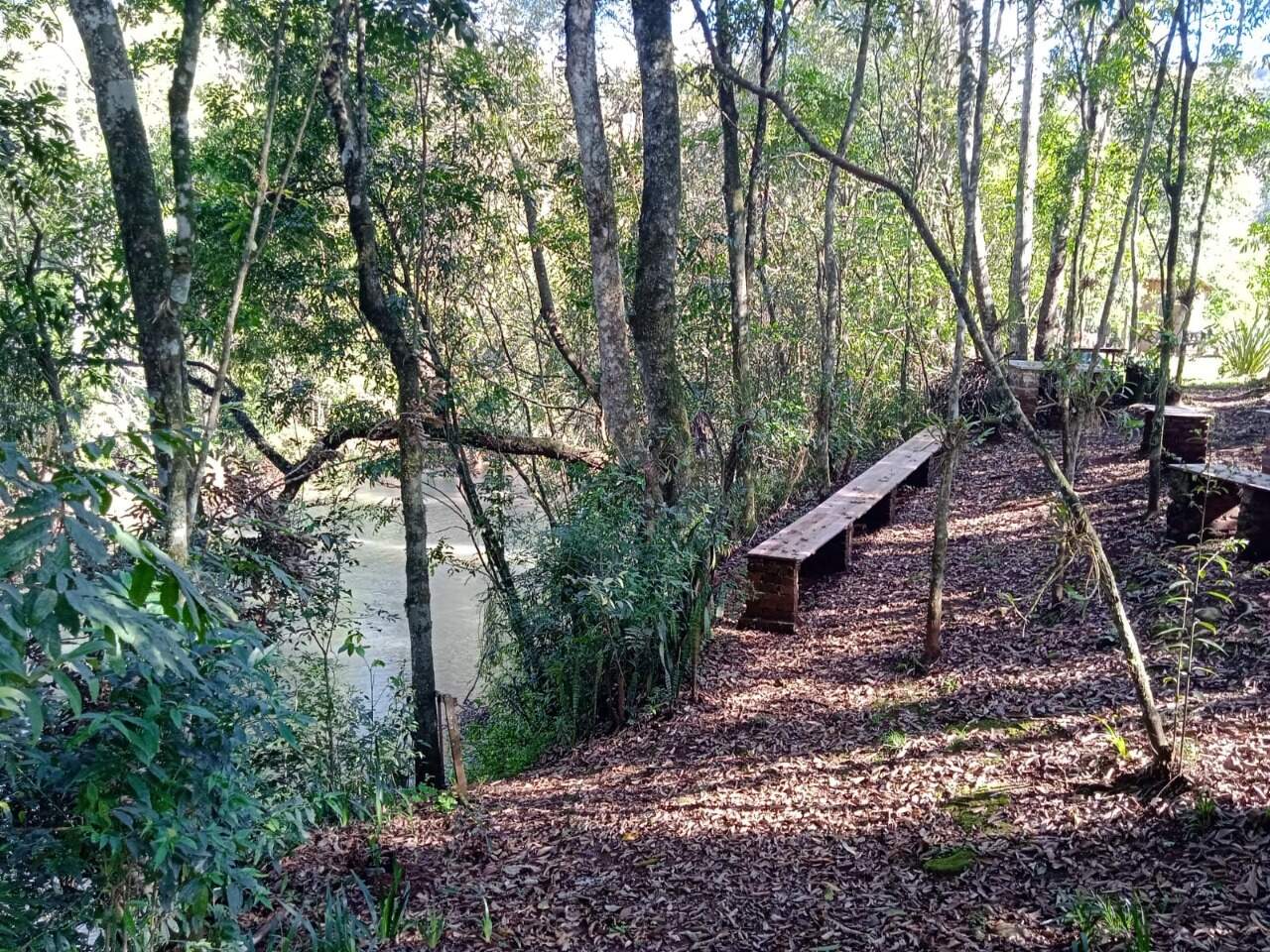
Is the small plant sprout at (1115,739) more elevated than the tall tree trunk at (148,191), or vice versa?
the tall tree trunk at (148,191)

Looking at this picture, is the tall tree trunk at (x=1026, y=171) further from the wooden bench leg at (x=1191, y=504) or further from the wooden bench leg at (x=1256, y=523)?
the wooden bench leg at (x=1256, y=523)

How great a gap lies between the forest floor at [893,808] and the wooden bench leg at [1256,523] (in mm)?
386

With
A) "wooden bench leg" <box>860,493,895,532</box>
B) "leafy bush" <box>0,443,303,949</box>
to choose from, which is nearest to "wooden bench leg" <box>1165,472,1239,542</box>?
"wooden bench leg" <box>860,493,895,532</box>

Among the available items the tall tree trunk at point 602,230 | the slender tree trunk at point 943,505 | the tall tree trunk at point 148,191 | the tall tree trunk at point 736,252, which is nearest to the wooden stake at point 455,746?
the tall tree trunk at point 148,191

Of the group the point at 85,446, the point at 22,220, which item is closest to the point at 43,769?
the point at 85,446

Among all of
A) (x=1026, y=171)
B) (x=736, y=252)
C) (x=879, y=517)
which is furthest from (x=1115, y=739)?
(x=1026, y=171)

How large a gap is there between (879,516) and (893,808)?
5.21 metres

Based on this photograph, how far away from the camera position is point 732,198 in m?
8.07

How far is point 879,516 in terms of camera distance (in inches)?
342

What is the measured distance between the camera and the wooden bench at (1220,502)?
5.16m

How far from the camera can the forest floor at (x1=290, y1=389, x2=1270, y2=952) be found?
300 cm

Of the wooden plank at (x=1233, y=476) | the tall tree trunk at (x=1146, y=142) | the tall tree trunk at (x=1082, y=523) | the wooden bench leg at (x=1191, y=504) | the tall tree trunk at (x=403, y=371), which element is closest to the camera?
the tall tree trunk at (x=1082, y=523)

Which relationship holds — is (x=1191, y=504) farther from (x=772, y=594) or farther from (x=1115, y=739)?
(x=772, y=594)

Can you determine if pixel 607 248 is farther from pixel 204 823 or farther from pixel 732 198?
pixel 204 823
